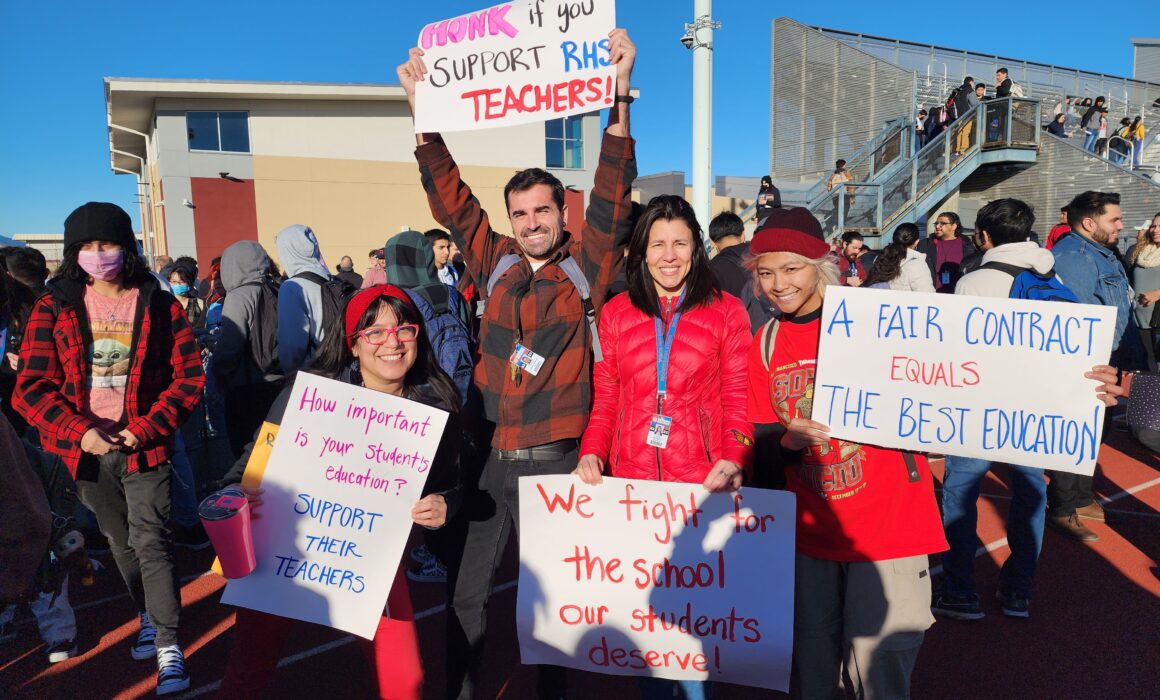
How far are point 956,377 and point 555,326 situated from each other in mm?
1421

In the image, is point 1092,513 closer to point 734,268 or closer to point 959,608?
point 959,608

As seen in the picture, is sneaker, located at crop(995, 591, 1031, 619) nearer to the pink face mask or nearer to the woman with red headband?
the woman with red headband

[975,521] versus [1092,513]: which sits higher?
[975,521]

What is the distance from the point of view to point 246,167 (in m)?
22.2

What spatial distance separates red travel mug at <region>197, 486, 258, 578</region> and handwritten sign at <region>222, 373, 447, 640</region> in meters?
0.09

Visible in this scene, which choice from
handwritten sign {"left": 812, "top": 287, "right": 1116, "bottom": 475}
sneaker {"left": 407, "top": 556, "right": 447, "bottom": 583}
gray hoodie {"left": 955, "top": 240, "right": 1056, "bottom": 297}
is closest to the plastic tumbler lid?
handwritten sign {"left": 812, "top": 287, "right": 1116, "bottom": 475}

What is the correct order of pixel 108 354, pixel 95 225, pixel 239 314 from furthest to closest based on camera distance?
pixel 239 314 < pixel 108 354 < pixel 95 225

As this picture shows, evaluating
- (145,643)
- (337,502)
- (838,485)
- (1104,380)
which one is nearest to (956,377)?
(1104,380)

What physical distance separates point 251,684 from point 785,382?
83.4 inches

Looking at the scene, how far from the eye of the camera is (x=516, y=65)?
9.52 ft

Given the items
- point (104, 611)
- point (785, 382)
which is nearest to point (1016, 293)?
point (785, 382)

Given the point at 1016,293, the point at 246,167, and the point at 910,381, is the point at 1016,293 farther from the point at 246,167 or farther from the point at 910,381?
the point at 246,167

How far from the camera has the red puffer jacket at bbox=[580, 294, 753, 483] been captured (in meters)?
2.43

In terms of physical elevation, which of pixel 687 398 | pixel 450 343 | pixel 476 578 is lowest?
pixel 476 578
